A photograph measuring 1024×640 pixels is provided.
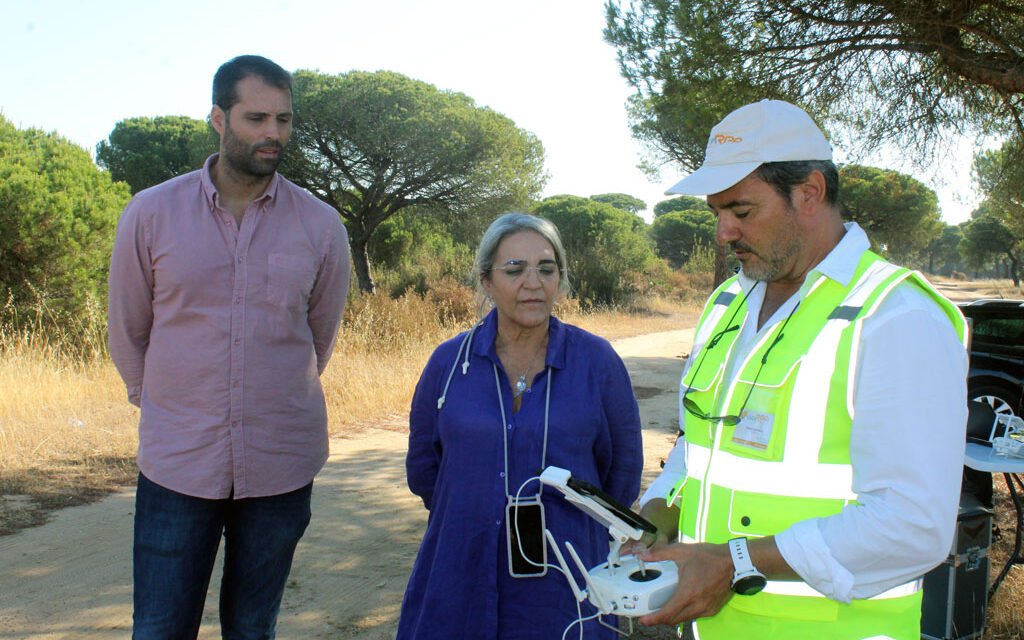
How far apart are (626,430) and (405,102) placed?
2307cm

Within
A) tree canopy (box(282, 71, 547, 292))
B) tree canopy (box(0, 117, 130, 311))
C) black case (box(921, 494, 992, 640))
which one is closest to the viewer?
black case (box(921, 494, 992, 640))

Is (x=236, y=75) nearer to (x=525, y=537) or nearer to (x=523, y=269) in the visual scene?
(x=523, y=269)

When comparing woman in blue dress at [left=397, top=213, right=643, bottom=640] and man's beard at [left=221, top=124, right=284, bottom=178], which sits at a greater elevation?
man's beard at [left=221, top=124, right=284, bottom=178]

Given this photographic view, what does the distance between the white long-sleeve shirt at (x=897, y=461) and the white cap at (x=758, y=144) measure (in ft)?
1.42

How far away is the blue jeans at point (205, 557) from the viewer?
259 centimetres

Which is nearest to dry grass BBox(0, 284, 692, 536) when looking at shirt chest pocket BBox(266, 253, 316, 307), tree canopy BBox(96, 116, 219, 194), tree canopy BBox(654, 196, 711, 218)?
shirt chest pocket BBox(266, 253, 316, 307)

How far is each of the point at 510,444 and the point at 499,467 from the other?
0.08 metres

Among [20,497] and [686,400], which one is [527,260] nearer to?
[686,400]

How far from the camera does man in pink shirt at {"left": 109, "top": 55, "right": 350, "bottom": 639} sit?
2658 mm

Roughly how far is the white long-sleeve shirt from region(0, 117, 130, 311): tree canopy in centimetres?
1109

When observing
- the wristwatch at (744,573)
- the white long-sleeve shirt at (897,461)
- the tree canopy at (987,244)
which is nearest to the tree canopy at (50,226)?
the wristwatch at (744,573)

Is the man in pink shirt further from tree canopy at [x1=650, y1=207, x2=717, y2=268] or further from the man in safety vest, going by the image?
tree canopy at [x1=650, y1=207, x2=717, y2=268]

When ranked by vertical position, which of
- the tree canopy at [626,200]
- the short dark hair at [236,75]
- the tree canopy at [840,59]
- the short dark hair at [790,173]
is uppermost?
the tree canopy at [626,200]

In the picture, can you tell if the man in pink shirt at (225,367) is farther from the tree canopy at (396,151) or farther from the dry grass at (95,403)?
the tree canopy at (396,151)
